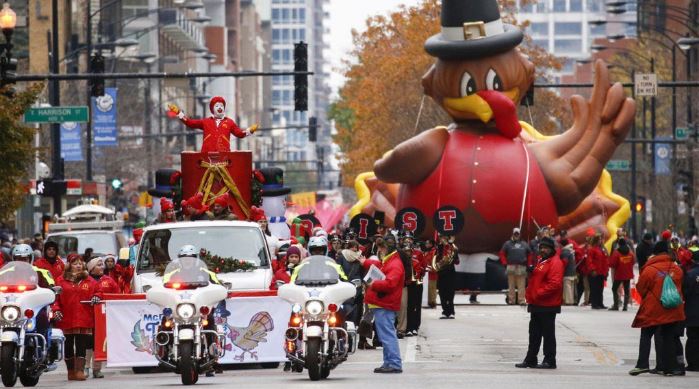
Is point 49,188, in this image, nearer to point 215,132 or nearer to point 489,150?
point 489,150

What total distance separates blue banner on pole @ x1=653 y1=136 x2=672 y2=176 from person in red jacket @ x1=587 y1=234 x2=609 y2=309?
34100 mm

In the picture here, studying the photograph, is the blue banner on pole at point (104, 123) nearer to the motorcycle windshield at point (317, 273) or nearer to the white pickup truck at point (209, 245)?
the white pickup truck at point (209, 245)

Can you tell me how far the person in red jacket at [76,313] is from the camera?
76.0 feet

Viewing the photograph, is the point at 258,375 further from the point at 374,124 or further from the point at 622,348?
the point at 374,124

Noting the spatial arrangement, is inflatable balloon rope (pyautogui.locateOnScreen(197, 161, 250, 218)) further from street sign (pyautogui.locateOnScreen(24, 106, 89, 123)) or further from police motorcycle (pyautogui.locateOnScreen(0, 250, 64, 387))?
street sign (pyautogui.locateOnScreen(24, 106, 89, 123))

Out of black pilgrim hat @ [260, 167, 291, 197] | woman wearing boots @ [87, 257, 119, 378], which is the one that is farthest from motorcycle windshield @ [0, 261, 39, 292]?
black pilgrim hat @ [260, 167, 291, 197]

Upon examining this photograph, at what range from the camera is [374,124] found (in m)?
84.6

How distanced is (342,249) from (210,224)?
15.7ft

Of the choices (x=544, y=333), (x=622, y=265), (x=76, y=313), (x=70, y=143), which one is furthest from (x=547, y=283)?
(x=70, y=143)

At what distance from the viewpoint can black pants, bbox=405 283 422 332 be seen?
30453 mm

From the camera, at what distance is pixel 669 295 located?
878 inches

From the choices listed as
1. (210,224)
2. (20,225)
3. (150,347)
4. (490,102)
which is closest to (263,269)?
(210,224)

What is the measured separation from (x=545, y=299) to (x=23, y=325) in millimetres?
6150

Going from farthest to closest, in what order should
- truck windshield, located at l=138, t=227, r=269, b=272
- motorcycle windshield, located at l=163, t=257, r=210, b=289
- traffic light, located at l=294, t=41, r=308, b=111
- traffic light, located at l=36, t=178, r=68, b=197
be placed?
traffic light, located at l=36, t=178, r=68, b=197, traffic light, located at l=294, t=41, r=308, b=111, truck windshield, located at l=138, t=227, r=269, b=272, motorcycle windshield, located at l=163, t=257, r=210, b=289
